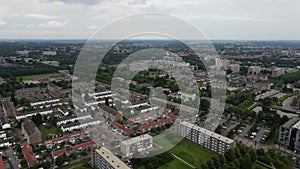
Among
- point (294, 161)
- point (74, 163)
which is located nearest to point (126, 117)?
point (74, 163)

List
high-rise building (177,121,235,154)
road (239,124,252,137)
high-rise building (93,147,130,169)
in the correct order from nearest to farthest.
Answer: high-rise building (93,147,130,169)
high-rise building (177,121,235,154)
road (239,124,252,137)

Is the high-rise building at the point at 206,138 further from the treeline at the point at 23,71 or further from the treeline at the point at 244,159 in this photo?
the treeline at the point at 23,71

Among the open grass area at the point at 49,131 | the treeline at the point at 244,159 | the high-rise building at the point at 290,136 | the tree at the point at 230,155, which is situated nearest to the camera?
the treeline at the point at 244,159

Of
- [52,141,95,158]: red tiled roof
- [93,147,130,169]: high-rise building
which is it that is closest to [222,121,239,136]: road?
[93,147,130,169]: high-rise building

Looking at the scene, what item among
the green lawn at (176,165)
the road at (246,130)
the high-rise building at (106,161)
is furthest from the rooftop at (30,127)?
the road at (246,130)

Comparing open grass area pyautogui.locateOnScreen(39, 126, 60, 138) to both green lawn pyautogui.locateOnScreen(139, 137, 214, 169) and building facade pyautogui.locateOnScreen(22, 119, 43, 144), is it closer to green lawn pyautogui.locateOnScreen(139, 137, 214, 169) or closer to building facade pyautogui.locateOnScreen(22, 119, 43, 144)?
building facade pyautogui.locateOnScreen(22, 119, 43, 144)

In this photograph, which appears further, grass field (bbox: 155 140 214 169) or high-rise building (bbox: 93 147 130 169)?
grass field (bbox: 155 140 214 169)
